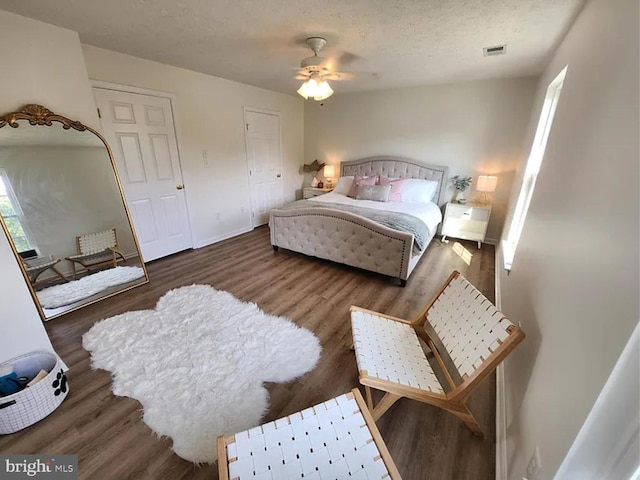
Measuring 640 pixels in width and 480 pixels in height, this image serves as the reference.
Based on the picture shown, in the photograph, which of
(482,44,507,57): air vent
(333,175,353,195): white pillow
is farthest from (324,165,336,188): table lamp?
(482,44,507,57): air vent

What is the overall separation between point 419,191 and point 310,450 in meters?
3.76

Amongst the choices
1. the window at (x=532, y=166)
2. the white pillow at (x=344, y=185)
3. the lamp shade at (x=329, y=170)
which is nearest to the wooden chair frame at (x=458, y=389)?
the window at (x=532, y=166)

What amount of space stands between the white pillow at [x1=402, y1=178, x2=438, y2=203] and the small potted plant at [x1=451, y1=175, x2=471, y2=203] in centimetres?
31

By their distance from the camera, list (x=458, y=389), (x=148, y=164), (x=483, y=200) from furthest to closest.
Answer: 1. (x=483, y=200)
2. (x=148, y=164)
3. (x=458, y=389)

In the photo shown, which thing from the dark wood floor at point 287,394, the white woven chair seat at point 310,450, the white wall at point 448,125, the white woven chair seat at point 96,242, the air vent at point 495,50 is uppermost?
the air vent at point 495,50

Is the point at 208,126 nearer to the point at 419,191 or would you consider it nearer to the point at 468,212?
the point at 419,191

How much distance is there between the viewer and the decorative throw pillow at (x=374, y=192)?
4.02m

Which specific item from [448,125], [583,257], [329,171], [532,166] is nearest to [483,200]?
[448,125]

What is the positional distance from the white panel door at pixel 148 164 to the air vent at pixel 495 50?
11.6 ft

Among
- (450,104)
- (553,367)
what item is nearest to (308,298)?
(553,367)

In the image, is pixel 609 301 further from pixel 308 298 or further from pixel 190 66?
pixel 190 66

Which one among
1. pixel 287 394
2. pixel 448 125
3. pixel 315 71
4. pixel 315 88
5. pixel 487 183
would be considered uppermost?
pixel 315 71

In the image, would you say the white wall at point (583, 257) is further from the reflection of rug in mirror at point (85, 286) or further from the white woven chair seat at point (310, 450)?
the reflection of rug in mirror at point (85, 286)

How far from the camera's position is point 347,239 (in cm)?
307
